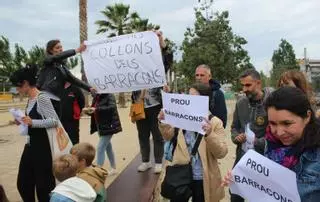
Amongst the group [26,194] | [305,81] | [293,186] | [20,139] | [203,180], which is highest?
[305,81]

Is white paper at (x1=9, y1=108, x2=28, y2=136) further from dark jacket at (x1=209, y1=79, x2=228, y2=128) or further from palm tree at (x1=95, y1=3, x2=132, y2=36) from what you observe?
palm tree at (x1=95, y1=3, x2=132, y2=36)

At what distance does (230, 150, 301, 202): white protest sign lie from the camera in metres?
2.19

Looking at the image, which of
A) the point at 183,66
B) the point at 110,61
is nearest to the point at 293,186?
the point at 110,61

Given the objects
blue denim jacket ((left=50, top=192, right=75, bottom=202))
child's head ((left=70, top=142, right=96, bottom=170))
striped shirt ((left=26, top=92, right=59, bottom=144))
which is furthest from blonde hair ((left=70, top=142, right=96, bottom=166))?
striped shirt ((left=26, top=92, right=59, bottom=144))

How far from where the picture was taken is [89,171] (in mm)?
3629

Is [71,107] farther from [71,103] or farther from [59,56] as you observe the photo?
[59,56]

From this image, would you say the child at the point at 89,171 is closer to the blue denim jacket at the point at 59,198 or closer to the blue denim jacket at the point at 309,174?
the blue denim jacket at the point at 59,198

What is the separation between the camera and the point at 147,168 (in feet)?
24.3

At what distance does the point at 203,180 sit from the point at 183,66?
64.0 ft

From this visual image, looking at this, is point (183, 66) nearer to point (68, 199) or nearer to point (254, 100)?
point (254, 100)

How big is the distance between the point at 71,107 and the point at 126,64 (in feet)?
4.73

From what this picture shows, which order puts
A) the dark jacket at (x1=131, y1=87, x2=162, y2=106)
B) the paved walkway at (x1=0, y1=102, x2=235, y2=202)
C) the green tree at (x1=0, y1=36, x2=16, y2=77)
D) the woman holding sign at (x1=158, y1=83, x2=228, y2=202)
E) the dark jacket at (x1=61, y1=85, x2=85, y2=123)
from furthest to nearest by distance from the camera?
1. the green tree at (x1=0, y1=36, x2=16, y2=77)
2. the paved walkway at (x1=0, y1=102, x2=235, y2=202)
3. the dark jacket at (x1=131, y1=87, x2=162, y2=106)
4. the dark jacket at (x1=61, y1=85, x2=85, y2=123)
5. the woman holding sign at (x1=158, y1=83, x2=228, y2=202)

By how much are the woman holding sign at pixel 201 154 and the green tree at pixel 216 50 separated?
18.1 meters

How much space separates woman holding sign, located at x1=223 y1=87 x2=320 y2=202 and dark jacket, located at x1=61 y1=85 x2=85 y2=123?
4.47 metres
